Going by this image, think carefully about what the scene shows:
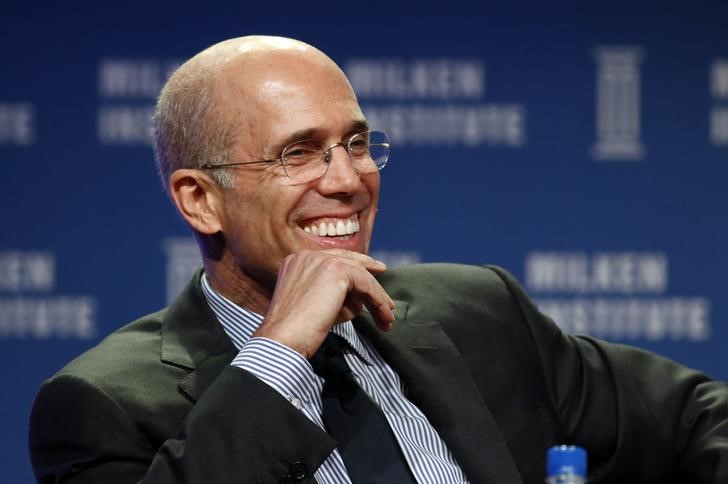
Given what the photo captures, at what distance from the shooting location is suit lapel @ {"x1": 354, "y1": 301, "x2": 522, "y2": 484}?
2152 millimetres

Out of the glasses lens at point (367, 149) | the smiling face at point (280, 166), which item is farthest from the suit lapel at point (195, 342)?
the glasses lens at point (367, 149)

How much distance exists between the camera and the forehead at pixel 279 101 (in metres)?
2.13

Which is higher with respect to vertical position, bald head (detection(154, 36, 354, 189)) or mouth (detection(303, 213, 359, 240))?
bald head (detection(154, 36, 354, 189))

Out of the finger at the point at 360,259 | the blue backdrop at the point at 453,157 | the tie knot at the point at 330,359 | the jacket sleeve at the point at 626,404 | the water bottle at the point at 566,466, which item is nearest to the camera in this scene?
the water bottle at the point at 566,466

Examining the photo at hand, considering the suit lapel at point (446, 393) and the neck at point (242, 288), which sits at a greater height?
the neck at point (242, 288)

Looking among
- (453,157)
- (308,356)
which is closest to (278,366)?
(308,356)

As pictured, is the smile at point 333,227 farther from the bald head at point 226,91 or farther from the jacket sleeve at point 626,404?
the jacket sleeve at point 626,404

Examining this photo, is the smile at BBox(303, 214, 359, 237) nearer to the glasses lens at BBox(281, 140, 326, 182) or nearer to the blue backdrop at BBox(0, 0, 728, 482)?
the glasses lens at BBox(281, 140, 326, 182)

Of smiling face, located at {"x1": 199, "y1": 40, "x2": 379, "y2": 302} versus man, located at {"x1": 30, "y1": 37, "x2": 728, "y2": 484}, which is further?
smiling face, located at {"x1": 199, "y1": 40, "x2": 379, "y2": 302}

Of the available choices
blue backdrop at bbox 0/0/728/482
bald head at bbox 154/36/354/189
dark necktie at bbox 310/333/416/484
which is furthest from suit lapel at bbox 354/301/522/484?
blue backdrop at bbox 0/0/728/482

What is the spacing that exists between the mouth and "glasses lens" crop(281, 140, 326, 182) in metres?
0.08

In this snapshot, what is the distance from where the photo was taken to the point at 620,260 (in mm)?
3891

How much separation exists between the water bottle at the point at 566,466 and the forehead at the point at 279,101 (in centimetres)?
83

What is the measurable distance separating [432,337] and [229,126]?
0.56 m
